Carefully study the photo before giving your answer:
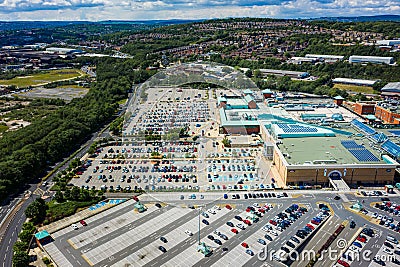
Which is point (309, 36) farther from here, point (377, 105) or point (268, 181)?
point (268, 181)

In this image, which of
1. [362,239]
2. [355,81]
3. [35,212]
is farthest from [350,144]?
[355,81]

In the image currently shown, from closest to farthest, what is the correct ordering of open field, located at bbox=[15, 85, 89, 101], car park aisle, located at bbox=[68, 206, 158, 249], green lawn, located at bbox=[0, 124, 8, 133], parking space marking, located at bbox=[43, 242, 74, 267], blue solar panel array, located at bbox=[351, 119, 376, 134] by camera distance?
parking space marking, located at bbox=[43, 242, 74, 267] < car park aisle, located at bbox=[68, 206, 158, 249] < blue solar panel array, located at bbox=[351, 119, 376, 134] < green lawn, located at bbox=[0, 124, 8, 133] < open field, located at bbox=[15, 85, 89, 101]

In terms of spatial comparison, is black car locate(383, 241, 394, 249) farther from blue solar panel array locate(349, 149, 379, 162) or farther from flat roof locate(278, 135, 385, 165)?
blue solar panel array locate(349, 149, 379, 162)

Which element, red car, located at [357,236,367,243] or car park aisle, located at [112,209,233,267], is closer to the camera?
car park aisle, located at [112,209,233,267]

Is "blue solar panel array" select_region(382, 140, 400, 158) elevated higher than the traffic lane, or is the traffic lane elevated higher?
"blue solar panel array" select_region(382, 140, 400, 158)

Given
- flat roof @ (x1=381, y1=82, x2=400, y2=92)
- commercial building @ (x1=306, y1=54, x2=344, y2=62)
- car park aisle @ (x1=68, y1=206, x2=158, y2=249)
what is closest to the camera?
car park aisle @ (x1=68, y1=206, x2=158, y2=249)

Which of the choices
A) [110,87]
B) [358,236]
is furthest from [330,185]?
[110,87]

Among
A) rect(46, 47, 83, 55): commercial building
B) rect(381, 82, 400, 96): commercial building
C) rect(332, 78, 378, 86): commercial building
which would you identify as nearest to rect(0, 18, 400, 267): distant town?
rect(381, 82, 400, 96): commercial building
